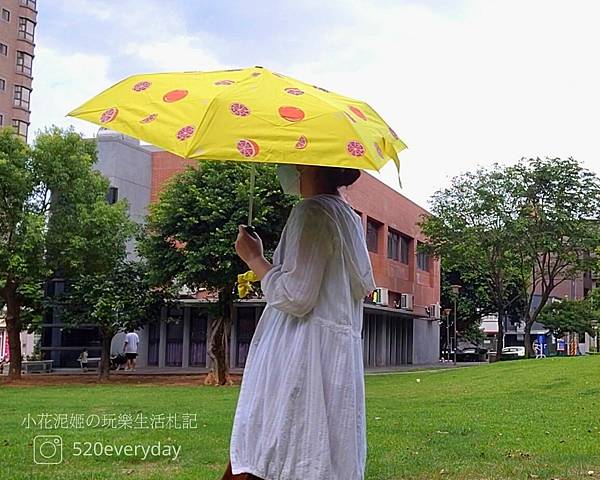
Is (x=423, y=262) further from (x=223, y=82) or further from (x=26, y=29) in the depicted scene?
(x=223, y=82)

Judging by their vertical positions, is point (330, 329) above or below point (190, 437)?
above

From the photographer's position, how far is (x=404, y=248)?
134ft

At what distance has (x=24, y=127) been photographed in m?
55.1

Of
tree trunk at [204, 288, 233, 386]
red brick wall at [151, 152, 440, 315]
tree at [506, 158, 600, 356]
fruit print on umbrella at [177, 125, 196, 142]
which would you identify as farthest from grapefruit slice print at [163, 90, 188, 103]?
tree at [506, 158, 600, 356]

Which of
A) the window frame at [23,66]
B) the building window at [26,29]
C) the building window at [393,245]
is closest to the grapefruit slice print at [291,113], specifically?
the building window at [393,245]

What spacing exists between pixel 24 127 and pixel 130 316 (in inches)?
1475

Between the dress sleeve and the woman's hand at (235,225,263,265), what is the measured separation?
14cm

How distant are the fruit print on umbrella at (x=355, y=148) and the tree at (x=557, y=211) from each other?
99.3 ft

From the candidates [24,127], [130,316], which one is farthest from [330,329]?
[24,127]

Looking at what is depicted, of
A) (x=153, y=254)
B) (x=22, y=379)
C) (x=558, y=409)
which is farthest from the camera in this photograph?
(x=22, y=379)

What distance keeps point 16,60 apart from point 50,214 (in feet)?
122

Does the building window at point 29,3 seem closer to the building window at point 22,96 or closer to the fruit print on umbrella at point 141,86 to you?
the building window at point 22,96

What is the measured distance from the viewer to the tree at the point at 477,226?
33.1 metres

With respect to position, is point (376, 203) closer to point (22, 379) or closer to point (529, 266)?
point (529, 266)
